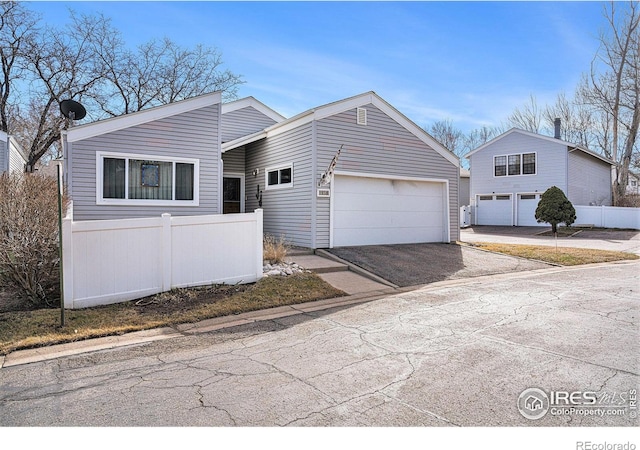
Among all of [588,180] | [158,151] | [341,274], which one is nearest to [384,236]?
[341,274]

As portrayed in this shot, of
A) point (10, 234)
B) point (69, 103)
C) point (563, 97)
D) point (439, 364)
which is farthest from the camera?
point (563, 97)

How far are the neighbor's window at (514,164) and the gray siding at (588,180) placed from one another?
2.08 meters

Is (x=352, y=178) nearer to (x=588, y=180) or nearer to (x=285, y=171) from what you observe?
(x=285, y=171)

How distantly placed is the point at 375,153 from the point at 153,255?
7594 mm

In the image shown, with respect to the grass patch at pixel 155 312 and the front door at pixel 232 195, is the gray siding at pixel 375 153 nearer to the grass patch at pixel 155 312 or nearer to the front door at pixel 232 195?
the grass patch at pixel 155 312

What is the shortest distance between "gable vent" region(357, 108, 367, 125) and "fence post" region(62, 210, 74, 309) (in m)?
8.37

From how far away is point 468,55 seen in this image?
9914 millimetres

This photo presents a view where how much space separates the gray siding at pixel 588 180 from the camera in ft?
79.3

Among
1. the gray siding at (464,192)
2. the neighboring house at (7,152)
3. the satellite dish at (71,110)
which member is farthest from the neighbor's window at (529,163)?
the neighboring house at (7,152)

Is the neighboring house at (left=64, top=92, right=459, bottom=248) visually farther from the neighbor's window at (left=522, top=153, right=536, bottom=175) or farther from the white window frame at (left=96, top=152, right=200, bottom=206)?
the neighbor's window at (left=522, top=153, right=536, bottom=175)
